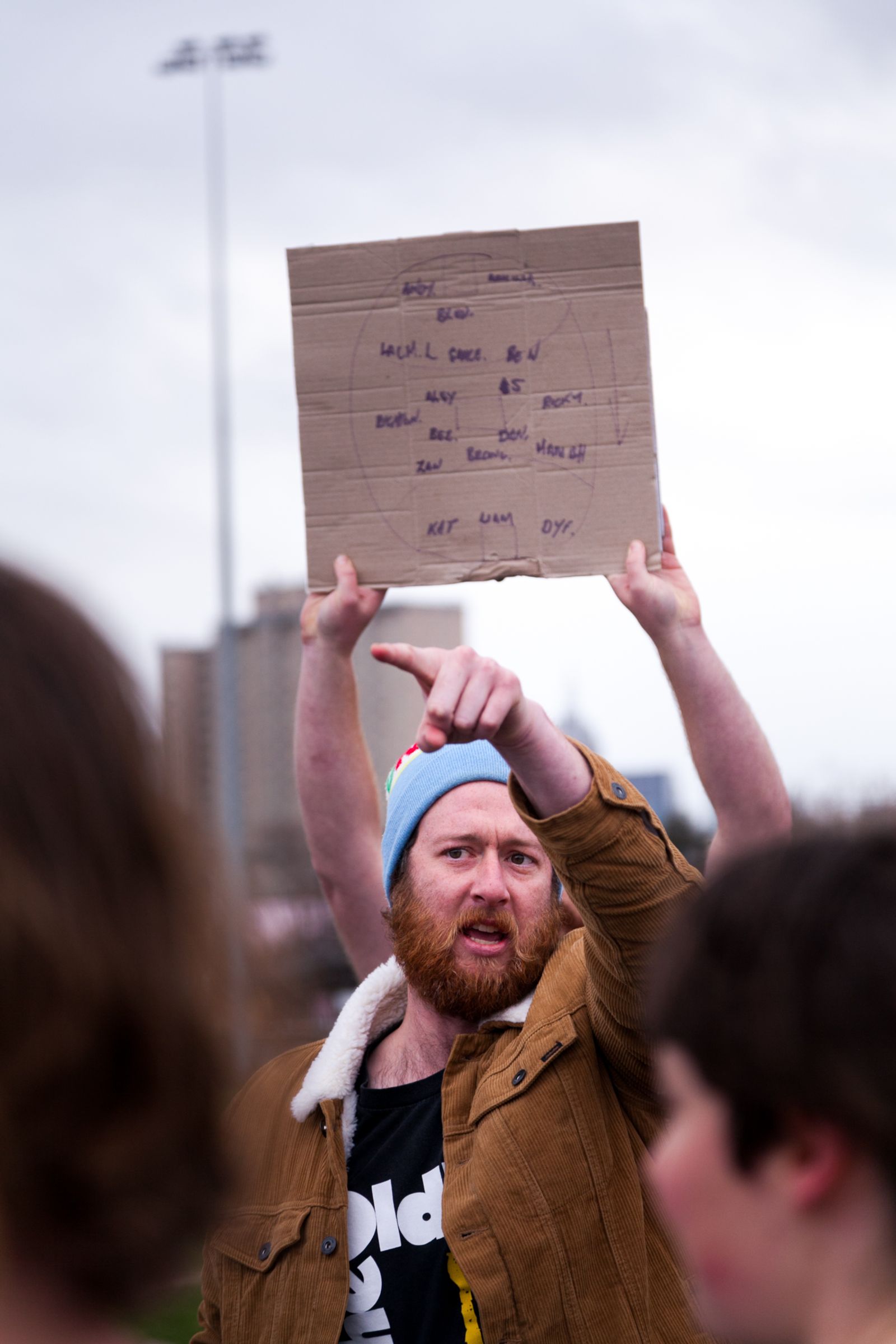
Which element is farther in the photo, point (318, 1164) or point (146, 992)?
point (318, 1164)

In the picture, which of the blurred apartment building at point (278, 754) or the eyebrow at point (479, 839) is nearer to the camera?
the blurred apartment building at point (278, 754)

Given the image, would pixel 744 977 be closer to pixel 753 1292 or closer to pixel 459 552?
pixel 753 1292

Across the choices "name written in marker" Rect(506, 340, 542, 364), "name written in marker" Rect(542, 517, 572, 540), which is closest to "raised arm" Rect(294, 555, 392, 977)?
"name written in marker" Rect(542, 517, 572, 540)

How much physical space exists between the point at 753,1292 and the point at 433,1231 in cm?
137

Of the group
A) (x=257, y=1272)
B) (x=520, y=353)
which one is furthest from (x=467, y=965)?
(x=520, y=353)

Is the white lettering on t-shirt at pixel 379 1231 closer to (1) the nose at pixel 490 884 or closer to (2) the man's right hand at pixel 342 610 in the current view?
(1) the nose at pixel 490 884

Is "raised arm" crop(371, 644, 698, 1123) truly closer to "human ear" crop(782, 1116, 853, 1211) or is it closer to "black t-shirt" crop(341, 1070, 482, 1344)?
"black t-shirt" crop(341, 1070, 482, 1344)

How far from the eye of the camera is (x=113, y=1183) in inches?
37.2

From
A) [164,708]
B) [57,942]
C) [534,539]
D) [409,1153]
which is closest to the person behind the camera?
[57,942]

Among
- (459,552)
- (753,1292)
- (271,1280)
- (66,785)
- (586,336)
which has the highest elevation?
(586,336)

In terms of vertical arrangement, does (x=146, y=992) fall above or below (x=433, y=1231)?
above

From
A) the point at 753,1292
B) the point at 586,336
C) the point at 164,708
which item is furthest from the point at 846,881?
the point at 586,336

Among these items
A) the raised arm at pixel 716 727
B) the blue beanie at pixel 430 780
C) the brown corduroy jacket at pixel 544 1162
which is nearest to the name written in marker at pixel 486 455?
the raised arm at pixel 716 727

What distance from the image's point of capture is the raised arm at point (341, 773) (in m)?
2.47
